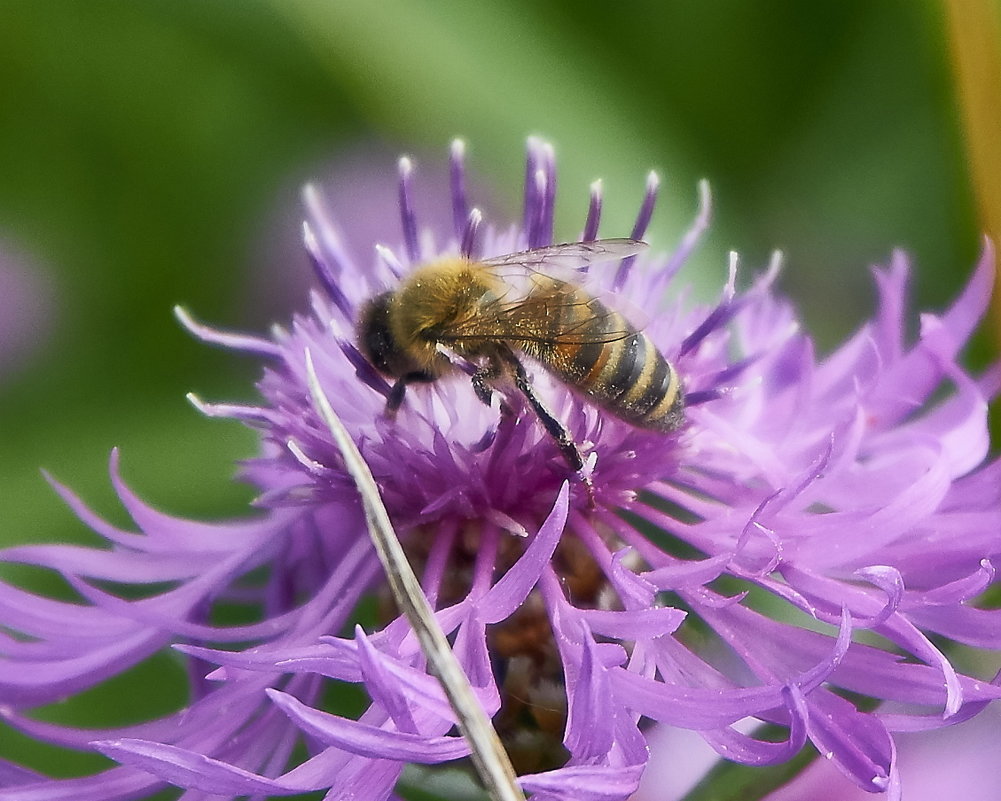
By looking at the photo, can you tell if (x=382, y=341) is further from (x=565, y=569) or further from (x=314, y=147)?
(x=314, y=147)

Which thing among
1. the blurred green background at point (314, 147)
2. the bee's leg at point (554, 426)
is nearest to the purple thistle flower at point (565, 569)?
the bee's leg at point (554, 426)

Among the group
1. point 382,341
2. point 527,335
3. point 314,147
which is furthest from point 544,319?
point 314,147

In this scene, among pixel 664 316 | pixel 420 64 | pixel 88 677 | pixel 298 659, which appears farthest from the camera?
pixel 420 64

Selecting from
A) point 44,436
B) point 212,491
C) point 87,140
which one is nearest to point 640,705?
point 212,491

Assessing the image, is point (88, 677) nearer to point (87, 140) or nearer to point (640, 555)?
point (640, 555)

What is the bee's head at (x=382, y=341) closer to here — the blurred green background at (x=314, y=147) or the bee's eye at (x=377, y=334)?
the bee's eye at (x=377, y=334)

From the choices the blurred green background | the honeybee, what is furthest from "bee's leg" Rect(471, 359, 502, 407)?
the blurred green background

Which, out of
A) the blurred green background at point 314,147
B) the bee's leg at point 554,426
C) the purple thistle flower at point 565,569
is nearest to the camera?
the purple thistle flower at point 565,569
